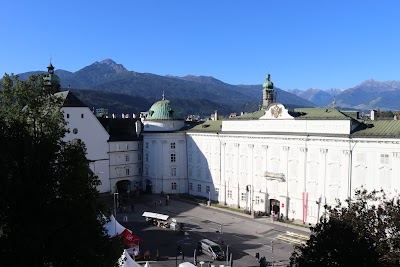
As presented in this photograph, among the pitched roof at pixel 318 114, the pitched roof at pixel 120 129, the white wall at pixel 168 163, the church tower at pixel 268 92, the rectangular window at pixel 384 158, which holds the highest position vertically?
the church tower at pixel 268 92

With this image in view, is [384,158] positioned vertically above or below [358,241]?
above

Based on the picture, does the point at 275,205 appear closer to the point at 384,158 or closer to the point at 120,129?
the point at 384,158

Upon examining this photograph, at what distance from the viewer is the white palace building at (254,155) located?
44.6 m

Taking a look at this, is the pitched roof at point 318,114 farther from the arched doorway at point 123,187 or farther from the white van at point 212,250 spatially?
the arched doorway at point 123,187

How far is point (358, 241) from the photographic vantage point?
1822cm

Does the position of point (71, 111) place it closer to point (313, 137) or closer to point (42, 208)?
point (313, 137)

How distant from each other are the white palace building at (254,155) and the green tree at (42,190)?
34.5 m

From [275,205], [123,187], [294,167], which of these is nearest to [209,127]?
[275,205]

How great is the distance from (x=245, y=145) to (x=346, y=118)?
16933 mm

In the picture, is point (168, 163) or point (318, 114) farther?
point (168, 163)

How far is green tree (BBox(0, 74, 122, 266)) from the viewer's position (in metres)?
15.8

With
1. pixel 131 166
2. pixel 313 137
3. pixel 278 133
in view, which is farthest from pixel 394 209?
pixel 131 166

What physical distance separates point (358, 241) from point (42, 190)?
14.8 metres

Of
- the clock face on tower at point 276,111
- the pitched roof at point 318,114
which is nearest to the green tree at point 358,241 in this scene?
the pitched roof at point 318,114
